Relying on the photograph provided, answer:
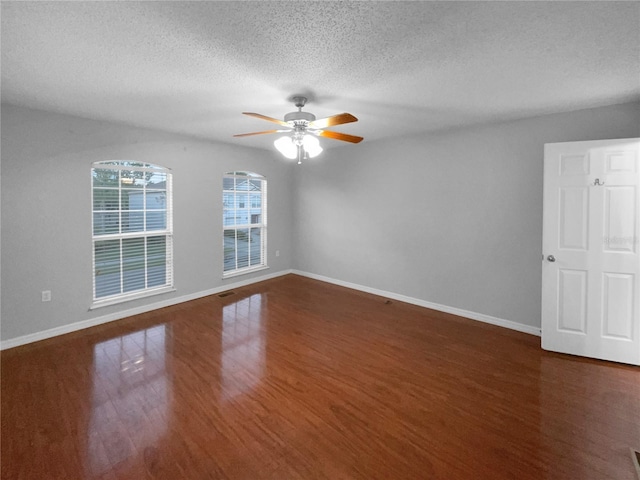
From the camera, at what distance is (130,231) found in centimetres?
396

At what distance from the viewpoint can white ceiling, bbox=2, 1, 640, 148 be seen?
1.55m

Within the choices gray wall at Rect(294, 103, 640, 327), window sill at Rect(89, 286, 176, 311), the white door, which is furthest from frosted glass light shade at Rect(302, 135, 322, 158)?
window sill at Rect(89, 286, 176, 311)

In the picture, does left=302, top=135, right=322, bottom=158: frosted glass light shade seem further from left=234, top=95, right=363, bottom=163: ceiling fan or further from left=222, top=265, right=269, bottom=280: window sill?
left=222, top=265, right=269, bottom=280: window sill

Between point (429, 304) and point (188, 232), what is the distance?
378 cm

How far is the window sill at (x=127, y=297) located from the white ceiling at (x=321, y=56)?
2238mm

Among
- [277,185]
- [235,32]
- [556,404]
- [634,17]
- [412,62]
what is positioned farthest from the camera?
[277,185]

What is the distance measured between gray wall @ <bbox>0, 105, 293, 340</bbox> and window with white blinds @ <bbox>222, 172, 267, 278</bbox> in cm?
68

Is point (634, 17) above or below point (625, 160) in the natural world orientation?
above

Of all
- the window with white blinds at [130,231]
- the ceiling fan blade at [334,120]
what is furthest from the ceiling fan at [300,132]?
the window with white blinds at [130,231]

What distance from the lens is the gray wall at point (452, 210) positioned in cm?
335

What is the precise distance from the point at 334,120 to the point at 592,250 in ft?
9.15

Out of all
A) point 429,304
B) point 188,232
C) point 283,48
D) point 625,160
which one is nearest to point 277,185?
point 188,232

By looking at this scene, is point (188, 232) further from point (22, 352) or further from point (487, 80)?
point (487, 80)

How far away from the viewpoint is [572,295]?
9.70 ft
